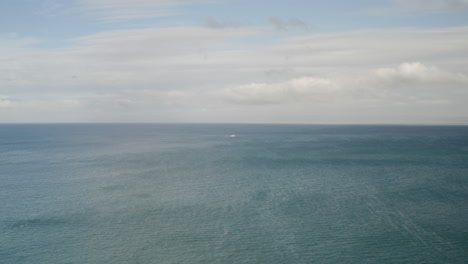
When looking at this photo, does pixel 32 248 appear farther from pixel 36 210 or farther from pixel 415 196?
pixel 415 196

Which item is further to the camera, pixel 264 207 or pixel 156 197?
pixel 156 197

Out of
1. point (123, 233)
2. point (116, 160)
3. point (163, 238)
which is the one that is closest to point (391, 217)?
point (163, 238)

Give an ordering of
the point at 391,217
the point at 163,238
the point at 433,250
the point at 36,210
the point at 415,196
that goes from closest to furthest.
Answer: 1. the point at 433,250
2. the point at 163,238
3. the point at 391,217
4. the point at 36,210
5. the point at 415,196

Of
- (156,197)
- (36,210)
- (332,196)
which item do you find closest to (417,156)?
(332,196)

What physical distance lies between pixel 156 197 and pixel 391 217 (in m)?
40.7

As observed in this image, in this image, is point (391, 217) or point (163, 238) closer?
point (163, 238)

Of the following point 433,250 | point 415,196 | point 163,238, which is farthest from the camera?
point 415,196

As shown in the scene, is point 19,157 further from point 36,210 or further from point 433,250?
point 433,250

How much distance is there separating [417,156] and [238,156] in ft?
202

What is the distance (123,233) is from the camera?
45.2 metres

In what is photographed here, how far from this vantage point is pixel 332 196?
6322 cm

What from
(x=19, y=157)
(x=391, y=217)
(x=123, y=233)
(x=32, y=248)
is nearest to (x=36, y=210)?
(x=32, y=248)

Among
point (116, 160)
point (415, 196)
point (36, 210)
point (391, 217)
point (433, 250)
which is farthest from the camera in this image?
point (116, 160)

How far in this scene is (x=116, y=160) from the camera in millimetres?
111562
